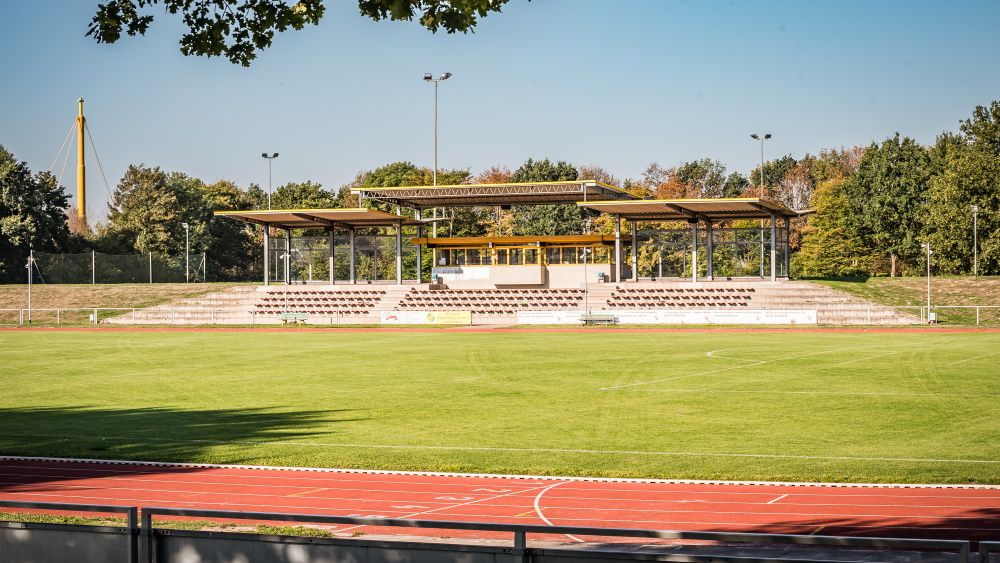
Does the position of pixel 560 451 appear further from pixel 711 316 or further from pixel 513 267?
pixel 513 267

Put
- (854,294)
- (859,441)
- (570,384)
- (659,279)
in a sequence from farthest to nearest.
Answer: (659,279), (854,294), (570,384), (859,441)

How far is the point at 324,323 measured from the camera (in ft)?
226

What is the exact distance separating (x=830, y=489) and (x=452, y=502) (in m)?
5.42

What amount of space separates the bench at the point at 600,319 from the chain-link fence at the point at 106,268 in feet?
138

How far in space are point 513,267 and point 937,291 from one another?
94.1ft

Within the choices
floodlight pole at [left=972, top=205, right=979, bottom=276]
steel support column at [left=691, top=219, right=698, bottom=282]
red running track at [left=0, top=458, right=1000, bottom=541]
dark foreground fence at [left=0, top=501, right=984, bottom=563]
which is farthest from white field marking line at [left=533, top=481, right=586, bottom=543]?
floodlight pole at [left=972, top=205, right=979, bottom=276]

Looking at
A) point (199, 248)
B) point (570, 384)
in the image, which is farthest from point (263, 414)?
point (199, 248)

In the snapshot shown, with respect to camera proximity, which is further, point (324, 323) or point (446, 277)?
point (446, 277)

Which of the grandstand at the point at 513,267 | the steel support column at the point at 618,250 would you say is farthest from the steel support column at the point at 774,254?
the steel support column at the point at 618,250

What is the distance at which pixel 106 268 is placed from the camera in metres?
91.6

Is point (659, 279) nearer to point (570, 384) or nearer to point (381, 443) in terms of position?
point (570, 384)

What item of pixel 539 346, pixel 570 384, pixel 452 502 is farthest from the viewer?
pixel 539 346

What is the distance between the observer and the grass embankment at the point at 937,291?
204ft

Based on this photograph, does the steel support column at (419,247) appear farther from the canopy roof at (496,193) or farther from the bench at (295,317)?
the bench at (295,317)
